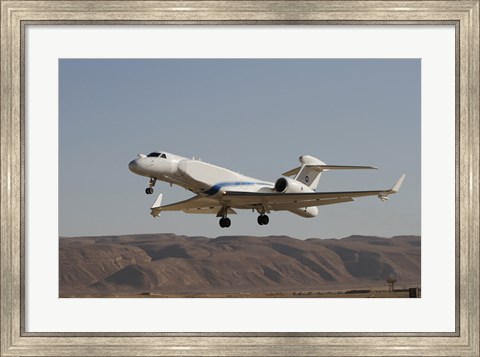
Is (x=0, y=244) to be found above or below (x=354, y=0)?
below

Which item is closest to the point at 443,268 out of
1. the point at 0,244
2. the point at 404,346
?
the point at 404,346

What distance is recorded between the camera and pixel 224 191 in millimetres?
29047

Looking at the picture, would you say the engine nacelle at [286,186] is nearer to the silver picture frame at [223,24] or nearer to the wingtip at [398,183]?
the wingtip at [398,183]

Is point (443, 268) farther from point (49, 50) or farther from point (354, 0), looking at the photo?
point (49, 50)

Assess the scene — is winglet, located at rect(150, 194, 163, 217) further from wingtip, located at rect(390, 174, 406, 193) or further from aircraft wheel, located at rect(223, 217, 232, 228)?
wingtip, located at rect(390, 174, 406, 193)

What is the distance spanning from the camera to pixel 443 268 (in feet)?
46.4

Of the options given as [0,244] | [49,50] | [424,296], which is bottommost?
[424,296]

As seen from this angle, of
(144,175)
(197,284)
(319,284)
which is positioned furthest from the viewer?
(319,284)

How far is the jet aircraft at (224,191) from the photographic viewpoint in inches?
1064

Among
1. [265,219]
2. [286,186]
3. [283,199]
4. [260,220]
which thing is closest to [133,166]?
[260,220]

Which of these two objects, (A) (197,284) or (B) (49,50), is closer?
(B) (49,50)

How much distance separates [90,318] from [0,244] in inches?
86.5

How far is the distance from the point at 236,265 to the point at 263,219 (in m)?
19.8

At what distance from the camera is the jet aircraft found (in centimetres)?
2702
